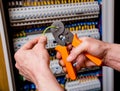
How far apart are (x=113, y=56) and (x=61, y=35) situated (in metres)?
0.33

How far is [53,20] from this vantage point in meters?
1.19

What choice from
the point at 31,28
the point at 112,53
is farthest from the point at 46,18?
Result: the point at 112,53

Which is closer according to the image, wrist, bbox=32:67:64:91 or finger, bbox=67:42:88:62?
wrist, bbox=32:67:64:91

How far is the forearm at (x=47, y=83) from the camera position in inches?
26.2

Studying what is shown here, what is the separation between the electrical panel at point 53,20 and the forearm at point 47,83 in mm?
521

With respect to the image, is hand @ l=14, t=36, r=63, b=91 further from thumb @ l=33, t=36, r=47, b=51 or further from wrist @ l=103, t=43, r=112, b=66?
wrist @ l=103, t=43, r=112, b=66

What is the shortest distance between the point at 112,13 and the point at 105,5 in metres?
0.07

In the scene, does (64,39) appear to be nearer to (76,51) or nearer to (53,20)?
(76,51)

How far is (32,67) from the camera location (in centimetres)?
72

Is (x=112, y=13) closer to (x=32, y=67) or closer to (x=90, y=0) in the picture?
(x=90, y=0)

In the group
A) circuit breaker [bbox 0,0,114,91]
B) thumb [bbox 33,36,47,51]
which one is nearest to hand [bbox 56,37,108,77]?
thumb [bbox 33,36,47,51]

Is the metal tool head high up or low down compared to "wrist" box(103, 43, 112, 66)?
up

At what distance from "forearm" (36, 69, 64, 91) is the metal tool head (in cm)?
24

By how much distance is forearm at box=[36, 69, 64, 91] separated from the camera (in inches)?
26.2
